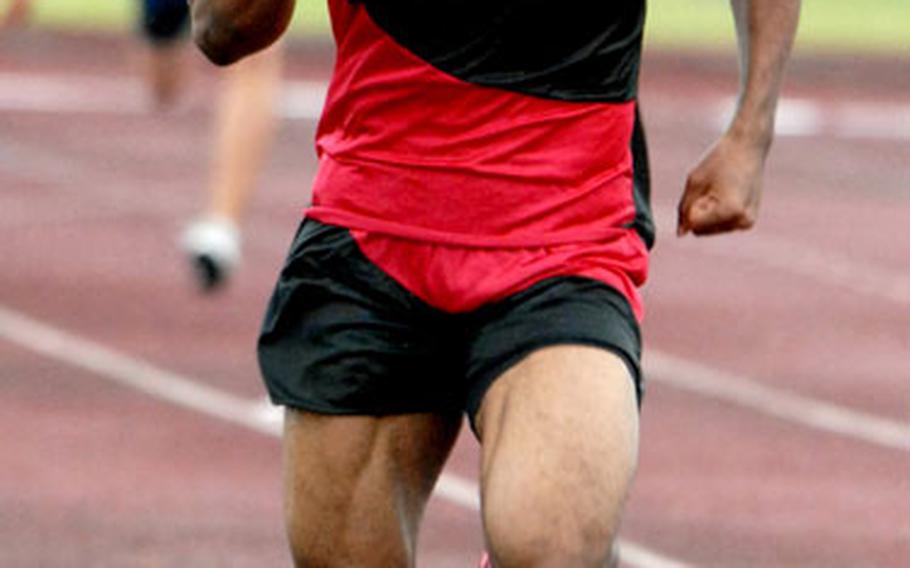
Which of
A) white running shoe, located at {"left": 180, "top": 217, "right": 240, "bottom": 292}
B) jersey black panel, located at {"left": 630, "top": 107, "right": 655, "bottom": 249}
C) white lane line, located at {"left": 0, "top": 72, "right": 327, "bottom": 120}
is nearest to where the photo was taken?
jersey black panel, located at {"left": 630, "top": 107, "right": 655, "bottom": 249}

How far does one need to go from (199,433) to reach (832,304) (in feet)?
12.3

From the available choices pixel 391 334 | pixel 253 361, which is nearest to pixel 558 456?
pixel 391 334

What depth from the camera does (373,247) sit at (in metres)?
4.66

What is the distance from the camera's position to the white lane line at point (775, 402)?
30.3 ft

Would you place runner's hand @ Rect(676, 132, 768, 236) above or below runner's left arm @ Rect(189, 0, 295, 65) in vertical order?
below

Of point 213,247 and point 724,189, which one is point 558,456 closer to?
point 724,189

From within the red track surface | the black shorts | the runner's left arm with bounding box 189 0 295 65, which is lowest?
the red track surface

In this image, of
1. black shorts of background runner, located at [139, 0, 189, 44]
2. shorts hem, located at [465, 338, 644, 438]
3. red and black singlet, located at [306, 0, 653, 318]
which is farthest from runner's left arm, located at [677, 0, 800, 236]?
black shorts of background runner, located at [139, 0, 189, 44]

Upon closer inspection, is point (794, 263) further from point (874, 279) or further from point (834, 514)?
point (834, 514)

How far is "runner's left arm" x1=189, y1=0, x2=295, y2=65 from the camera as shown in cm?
457

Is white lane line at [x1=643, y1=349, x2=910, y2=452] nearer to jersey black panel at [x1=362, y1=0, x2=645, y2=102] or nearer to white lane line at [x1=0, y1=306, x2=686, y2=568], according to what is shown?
white lane line at [x1=0, y1=306, x2=686, y2=568]

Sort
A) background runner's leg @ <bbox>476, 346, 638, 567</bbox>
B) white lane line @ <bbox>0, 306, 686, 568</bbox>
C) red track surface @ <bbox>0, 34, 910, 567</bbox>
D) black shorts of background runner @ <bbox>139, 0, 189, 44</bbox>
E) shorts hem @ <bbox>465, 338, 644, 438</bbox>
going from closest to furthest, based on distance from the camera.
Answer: background runner's leg @ <bbox>476, 346, 638, 567</bbox>, shorts hem @ <bbox>465, 338, 644, 438</bbox>, red track surface @ <bbox>0, 34, 910, 567</bbox>, white lane line @ <bbox>0, 306, 686, 568</bbox>, black shorts of background runner @ <bbox>139, 0, 189, 44</bbox>

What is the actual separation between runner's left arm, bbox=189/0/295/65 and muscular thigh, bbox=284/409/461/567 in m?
0.58

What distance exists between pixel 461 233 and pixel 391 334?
0.19m
